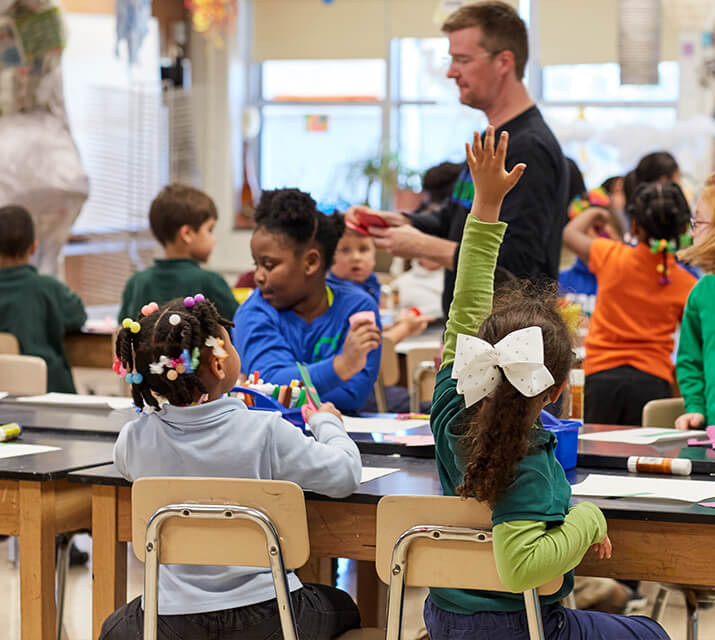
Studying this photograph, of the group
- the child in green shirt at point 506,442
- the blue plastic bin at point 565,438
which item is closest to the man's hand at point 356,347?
the blue plastic bin at point 565,438

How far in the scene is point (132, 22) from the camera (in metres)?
6.76

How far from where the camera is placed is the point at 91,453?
7.72 feet

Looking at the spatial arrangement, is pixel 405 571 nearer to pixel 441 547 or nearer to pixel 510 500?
pixel 441 547

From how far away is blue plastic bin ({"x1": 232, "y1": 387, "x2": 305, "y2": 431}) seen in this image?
235cm

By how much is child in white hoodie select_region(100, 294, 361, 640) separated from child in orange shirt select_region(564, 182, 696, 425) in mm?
1971

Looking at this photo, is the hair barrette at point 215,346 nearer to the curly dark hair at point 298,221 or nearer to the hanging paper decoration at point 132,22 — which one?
the curly dark hair at point 298,221

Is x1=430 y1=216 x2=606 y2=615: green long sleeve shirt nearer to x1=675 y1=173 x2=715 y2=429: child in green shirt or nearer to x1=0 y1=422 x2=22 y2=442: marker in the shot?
x1=675 y1=173 x2=715 y2=429: child in green shirt

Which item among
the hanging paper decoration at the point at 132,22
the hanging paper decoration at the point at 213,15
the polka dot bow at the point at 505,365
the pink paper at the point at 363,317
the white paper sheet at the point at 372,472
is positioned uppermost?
the hanging paper decoration at the point at 213,15

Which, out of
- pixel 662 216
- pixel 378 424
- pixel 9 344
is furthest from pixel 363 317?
pixel 9 344

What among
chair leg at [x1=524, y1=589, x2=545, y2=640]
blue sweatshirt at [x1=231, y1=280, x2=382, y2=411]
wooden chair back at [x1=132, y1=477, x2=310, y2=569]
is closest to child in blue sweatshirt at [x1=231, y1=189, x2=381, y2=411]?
blue sweatshirt at [x1=231, y1=280, x2=382, y2=411]

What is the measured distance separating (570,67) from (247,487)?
27.1 feet

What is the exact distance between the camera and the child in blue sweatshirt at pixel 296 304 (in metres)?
2.84

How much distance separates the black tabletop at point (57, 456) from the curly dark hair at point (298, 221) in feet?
2.31

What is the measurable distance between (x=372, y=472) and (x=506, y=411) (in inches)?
21.5
